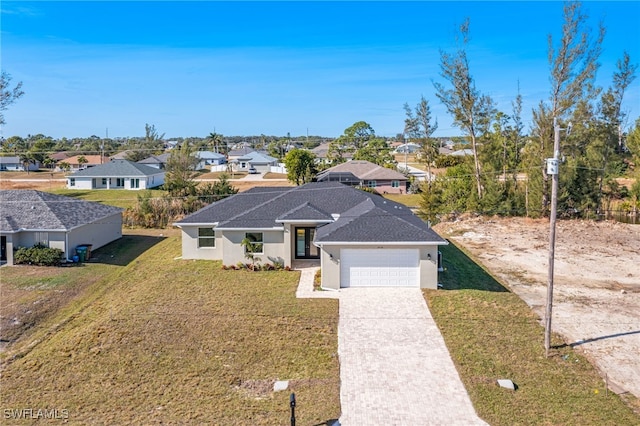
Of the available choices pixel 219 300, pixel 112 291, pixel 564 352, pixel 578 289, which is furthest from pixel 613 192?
pixel 112 291

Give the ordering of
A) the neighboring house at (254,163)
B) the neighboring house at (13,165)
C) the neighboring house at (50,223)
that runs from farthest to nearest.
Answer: the neighboring house at (254,163) < the neighboring house at (13,165) < the neighboring house at (50,223)

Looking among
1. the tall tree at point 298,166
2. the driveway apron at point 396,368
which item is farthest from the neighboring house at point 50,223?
the tall tree at point 298,166


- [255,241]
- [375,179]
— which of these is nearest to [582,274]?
[255,241]

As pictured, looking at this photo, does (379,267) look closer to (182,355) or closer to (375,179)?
(182,355)

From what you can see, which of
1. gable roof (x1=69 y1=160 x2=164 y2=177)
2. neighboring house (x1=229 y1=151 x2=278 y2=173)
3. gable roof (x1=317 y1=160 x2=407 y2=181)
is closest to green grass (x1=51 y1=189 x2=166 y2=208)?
gable roof (x1=69 y1=160 x2=164 y2=177)

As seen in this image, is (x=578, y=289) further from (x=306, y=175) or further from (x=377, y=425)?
(x=306, y=175)

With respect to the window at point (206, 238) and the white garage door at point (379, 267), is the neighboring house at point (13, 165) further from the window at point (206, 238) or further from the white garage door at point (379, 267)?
the white garage door at point (379, 267)

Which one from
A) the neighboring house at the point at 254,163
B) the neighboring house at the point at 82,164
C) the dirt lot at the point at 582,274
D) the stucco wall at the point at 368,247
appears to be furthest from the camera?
the neighboring house at the point at 254,163

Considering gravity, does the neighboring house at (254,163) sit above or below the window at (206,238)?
above
